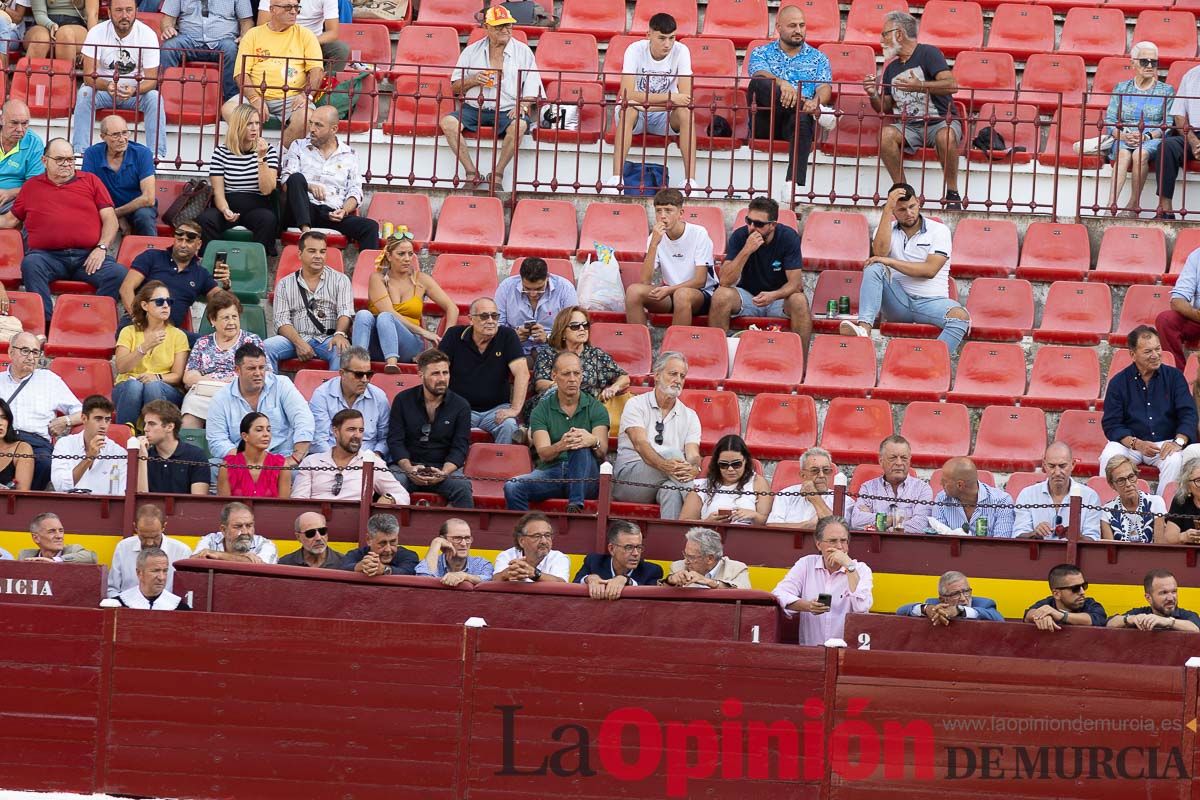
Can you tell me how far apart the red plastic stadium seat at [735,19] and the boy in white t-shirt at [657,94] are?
145cm

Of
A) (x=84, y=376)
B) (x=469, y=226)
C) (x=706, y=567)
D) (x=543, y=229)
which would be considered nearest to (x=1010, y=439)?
(x=706, y=567)

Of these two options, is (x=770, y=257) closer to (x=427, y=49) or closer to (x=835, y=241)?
(x=835, y=241)

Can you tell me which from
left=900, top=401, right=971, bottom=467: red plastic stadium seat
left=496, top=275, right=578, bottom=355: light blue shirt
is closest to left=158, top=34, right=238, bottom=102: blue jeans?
left=496, top=275, right=578, bottom=355: light blue shirt

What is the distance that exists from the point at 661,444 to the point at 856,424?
1.48 m

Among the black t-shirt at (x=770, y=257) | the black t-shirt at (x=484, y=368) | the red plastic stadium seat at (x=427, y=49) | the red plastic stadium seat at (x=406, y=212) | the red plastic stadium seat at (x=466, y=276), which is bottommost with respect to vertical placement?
the black t-shirt at (x=484, y=368)

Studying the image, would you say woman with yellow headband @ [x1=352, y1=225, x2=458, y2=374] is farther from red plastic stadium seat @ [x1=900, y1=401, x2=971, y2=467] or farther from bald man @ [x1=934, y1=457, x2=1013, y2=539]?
bald man @ [x1=934, y1=457, x2=1013, y2=539]

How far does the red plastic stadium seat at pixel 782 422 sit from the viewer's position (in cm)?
1512

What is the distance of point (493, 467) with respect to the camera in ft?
48.0

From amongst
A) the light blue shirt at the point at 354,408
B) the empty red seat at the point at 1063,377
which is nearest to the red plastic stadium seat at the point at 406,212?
the light blue shirt at the point at 354,408

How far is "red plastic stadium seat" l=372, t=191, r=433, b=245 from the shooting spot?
55.9 feet

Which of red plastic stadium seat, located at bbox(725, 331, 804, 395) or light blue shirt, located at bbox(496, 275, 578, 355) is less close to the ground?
light blue shirt, located at bbox(496, 275, 578, 355)

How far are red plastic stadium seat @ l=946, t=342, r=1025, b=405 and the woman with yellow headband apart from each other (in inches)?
137

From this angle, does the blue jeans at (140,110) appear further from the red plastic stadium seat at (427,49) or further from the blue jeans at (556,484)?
the blue jeans at (556,484)

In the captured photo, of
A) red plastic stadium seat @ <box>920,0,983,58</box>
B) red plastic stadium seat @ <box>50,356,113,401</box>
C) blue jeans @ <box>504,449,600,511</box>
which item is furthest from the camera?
red plastic stadium seat @ <box>920,0,983,58</box>
